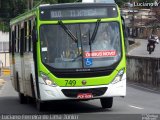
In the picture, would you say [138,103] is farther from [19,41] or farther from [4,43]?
[4,43]

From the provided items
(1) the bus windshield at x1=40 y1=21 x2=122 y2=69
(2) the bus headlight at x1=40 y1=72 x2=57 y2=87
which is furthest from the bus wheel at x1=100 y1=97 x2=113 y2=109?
(2) the bus headlight at x1=40 y1=72 x2=57 y2=87

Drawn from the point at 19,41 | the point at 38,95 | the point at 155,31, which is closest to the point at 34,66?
the point at 38,95

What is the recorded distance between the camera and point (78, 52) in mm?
16438

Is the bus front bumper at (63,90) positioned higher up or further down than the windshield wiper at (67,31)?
further down

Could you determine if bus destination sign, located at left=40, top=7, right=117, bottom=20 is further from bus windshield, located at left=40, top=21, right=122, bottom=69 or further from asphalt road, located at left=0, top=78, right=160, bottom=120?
asphalt road, located at left=0, top=78, right=160, bottom=120

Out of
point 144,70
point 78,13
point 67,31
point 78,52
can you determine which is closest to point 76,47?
point 78,52

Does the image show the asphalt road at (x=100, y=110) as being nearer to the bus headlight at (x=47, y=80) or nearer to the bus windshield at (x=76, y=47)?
the bus headlight at (x=47, y=80)

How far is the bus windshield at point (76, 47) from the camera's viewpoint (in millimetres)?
16391

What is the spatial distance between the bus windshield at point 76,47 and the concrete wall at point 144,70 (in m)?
12.6

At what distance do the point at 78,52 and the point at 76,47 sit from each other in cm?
15

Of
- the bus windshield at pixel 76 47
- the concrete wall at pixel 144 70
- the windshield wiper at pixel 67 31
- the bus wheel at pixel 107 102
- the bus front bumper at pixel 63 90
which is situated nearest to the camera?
the bus front bumper at pixel 63 90

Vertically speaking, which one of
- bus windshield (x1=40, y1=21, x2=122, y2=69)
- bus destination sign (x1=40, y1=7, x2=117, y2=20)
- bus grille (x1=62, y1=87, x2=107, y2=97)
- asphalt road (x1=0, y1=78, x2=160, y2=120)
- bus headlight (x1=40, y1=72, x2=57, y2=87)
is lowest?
asphalt road (x1=0, y1=78, x2=160, y2=120)

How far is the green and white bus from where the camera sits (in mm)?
16266

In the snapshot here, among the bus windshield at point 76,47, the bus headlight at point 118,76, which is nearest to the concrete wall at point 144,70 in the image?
the bus headlight at point 118,76
